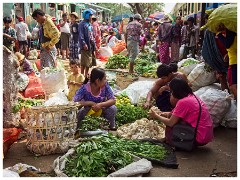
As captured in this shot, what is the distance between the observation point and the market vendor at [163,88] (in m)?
5.23

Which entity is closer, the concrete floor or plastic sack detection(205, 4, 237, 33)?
the concrete floor

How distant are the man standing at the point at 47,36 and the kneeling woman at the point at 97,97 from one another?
223 cm

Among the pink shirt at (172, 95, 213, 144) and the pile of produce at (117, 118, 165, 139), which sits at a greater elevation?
the pink shirt at (172, 95, 213, 144)

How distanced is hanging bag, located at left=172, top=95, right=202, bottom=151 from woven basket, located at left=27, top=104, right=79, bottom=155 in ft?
4.06

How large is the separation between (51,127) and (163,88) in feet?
6.43

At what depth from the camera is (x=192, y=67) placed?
6.90 meters

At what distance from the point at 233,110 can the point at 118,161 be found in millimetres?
2407

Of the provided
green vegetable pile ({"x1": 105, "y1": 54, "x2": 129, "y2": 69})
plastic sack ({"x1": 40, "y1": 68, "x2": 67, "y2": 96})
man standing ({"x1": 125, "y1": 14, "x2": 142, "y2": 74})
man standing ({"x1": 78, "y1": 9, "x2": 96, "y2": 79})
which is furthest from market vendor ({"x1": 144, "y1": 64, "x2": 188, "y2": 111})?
green vegetable pile ({"x1": 105, "y1": 54, "x2": 129, "y2": 69})

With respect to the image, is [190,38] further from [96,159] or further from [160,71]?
[96,159]

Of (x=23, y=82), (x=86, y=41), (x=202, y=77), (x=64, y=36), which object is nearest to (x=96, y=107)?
(x=202, y=77)

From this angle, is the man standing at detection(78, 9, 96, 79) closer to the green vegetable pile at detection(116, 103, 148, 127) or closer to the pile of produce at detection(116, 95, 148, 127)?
the pile of produce at detection(116, 95, 148, 127)

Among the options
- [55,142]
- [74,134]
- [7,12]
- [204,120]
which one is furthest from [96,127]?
[7,12]

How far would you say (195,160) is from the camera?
400 centimetres

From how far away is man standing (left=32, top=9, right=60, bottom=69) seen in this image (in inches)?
261
